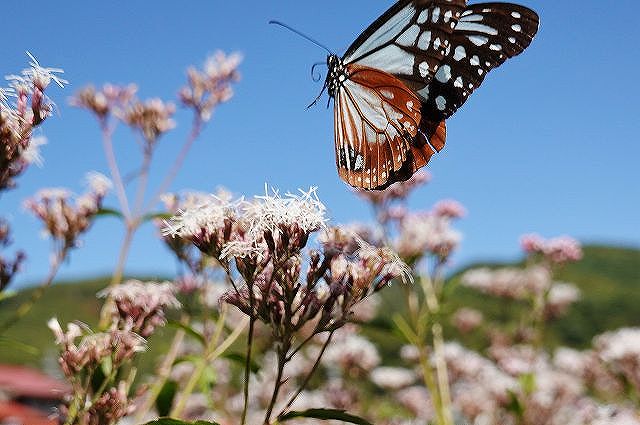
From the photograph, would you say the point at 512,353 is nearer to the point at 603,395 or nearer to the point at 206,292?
the point at 603,395

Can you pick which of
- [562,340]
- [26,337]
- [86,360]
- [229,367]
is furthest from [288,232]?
[26,337]

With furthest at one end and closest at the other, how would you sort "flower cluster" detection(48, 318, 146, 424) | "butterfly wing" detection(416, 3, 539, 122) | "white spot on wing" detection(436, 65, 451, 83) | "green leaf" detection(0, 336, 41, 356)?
"white spot on wing" detection(436, 65, 451, 83) < "butterfly wing" detection(416, 3, 539, 122) < "green leaf" detection(0, 336, 41, 356) < "flower cluster" detection(48, 318, 146, 424)

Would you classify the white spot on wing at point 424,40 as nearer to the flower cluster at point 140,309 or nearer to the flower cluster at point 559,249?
the flower cluster at point 140,309

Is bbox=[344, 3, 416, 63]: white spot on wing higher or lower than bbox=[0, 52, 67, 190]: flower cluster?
higher

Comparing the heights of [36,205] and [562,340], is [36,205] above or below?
below

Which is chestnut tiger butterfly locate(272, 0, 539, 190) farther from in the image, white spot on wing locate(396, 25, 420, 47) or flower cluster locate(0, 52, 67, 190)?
flower cluster locate(0, 52, 67, 190)

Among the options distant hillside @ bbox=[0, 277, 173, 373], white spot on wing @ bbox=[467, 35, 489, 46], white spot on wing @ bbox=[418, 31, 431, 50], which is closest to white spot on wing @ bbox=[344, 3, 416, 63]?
white spot on wing @ bbox=[418, 31, 431, 50]
